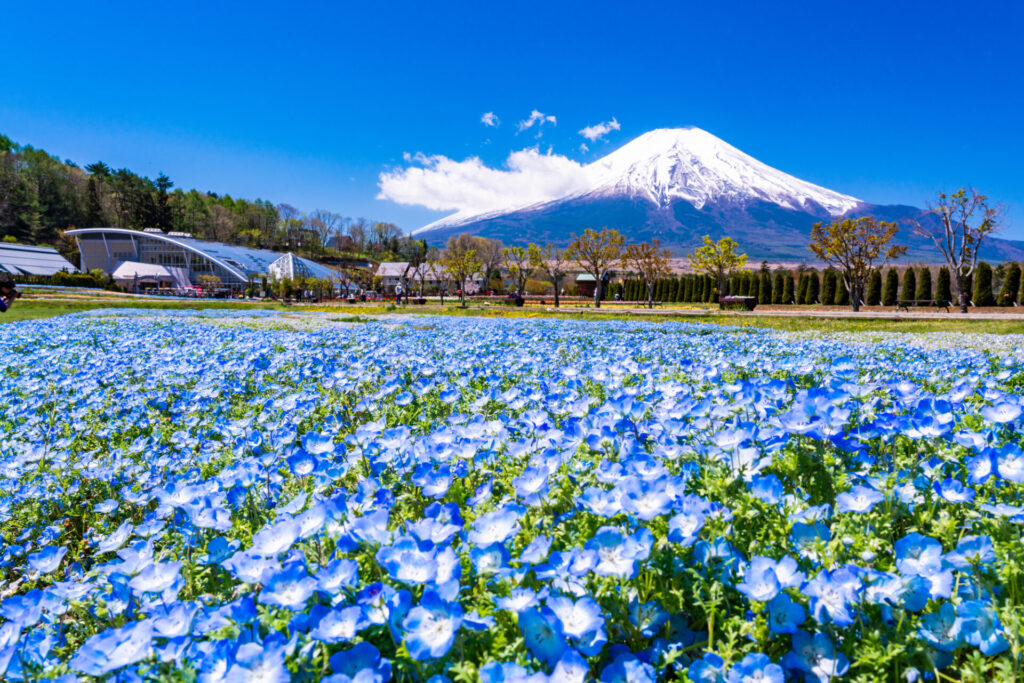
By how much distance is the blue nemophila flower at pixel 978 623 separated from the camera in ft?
3.34

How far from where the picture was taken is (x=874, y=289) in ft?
133

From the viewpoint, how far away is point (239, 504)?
1741 millimetres

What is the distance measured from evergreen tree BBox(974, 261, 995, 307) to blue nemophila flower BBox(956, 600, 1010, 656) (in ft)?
140

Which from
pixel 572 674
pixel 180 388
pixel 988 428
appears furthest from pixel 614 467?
pixel 180 388

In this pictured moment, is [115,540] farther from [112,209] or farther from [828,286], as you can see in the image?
[112,209]

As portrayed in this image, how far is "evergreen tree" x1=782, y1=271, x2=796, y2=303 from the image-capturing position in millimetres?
46938

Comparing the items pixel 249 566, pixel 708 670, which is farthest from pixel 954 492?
pixel 249 566

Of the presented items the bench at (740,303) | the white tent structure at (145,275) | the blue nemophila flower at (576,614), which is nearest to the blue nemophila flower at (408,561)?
the blue nemophila flower at (576,614)

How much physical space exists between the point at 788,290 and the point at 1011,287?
52.3ft

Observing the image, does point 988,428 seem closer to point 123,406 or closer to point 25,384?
point 123,406

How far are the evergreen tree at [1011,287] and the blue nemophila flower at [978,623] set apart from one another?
4336 centimetres

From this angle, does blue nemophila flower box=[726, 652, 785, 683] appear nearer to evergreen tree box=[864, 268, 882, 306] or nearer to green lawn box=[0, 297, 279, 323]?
green lawn box=[0, 297, 279, 323]

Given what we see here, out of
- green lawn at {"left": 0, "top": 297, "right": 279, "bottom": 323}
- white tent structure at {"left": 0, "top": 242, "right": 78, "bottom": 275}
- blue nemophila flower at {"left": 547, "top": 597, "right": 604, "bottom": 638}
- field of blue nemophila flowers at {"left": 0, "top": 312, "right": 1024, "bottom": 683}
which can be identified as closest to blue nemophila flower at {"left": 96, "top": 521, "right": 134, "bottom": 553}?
field of blue nemophila flowers at {"left": 0, "top": 312, "right": 1024, "bottom": 683}

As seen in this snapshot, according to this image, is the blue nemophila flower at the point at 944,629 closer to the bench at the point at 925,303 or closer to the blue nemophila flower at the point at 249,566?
the blue nemophila flower at the point at 249,566
